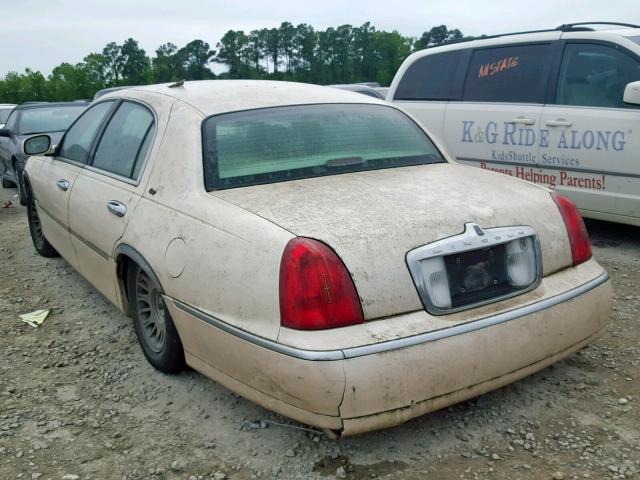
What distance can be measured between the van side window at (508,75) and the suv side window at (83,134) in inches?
133

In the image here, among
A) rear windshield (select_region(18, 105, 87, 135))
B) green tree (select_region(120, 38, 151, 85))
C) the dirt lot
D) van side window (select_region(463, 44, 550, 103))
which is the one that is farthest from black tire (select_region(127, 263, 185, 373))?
green tree (select_region(120, 38, 151, 85))

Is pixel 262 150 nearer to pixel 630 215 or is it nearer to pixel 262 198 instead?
pixel 262 198

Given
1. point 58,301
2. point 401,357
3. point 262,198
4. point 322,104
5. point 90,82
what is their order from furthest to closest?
point 90,82, point 58,301, point 322,104, point 262,198, point 401,357

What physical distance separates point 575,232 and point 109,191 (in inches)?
95.5

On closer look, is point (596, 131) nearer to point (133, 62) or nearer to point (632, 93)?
point (632, 93)

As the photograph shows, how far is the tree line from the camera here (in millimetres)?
54812

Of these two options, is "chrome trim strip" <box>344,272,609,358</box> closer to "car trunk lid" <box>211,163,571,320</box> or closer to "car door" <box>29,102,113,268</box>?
"car trunk lid" <box>211,163,571,320</box>

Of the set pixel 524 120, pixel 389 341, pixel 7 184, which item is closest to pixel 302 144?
pixel 389 341

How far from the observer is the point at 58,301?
4754 mm

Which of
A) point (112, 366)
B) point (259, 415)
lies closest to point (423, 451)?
point (259, 415)

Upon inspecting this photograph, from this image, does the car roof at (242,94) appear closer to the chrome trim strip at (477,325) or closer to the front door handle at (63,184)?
the front door handle at (63,184)

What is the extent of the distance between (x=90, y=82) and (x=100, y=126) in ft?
193

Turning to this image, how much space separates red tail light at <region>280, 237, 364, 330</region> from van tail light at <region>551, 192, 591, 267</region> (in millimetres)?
1180

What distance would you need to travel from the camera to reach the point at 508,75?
5973 millimetres
